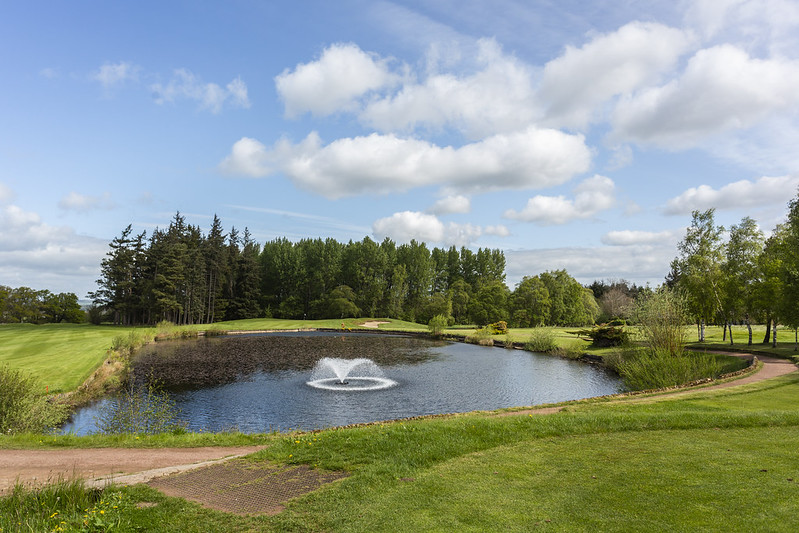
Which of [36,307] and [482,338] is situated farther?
[36,307]

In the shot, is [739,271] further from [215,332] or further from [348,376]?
[215,332]

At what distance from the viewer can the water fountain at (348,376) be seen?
25.9 metres

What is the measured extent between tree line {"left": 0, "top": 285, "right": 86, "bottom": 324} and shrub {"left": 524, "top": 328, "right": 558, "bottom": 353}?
6739 centimetres

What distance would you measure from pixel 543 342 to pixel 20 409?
1603 inches

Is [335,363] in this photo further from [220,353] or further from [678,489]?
[678,489]

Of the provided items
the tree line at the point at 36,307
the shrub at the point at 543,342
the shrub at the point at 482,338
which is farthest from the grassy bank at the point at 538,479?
the tree line at the point at 36,307

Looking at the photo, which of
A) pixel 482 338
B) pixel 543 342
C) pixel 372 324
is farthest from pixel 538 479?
pixel 372 324

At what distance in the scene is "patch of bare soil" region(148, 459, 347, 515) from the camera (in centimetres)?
739

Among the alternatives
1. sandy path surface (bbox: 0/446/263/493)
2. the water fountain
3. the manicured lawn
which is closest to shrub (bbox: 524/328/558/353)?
the water fountain

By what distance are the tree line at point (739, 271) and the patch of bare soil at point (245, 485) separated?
3337 cm

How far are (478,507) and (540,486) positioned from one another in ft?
4.80

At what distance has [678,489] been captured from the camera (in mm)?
7164

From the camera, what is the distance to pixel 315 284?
293 feet

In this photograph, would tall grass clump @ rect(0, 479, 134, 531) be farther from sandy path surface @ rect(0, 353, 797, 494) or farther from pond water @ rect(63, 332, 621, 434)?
pond water @ rect(63, 332, 621, 434)
